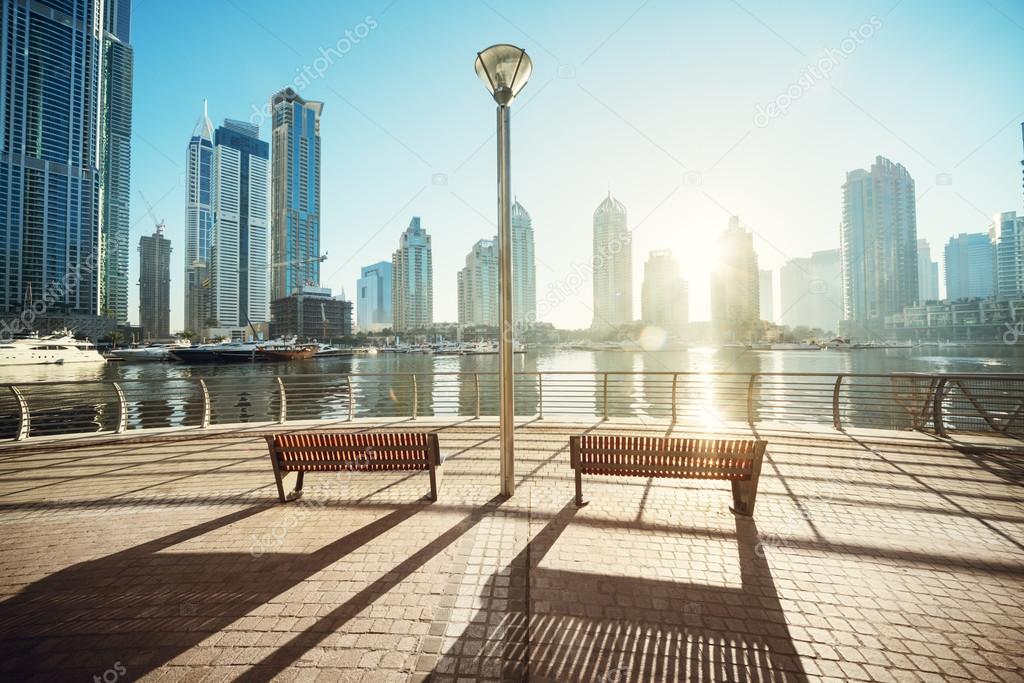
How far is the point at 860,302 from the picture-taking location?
62.6m

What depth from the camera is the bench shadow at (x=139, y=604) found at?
2.48 m

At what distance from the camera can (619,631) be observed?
2.67 m

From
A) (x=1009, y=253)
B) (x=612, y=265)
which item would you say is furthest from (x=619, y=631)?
(x=1009, y=253)

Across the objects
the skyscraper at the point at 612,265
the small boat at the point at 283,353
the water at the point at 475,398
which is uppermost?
the skyscraper at the point at 612,265

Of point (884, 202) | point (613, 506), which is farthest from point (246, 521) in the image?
point (884, 202)

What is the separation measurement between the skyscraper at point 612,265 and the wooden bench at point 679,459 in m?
30.6

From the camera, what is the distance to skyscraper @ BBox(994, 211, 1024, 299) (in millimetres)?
37188

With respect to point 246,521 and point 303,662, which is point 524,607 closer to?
point 303,662

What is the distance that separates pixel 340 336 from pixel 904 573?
433ft

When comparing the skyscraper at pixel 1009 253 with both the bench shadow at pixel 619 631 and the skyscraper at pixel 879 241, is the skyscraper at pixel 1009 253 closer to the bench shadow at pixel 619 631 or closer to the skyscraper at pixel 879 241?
the skyscraper at pixel 879 241

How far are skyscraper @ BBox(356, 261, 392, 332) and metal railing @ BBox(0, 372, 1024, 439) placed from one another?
11597 cm

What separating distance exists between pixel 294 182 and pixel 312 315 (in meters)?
54.2

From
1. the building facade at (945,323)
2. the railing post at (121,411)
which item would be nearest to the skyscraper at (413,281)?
the railing post at (121,411)

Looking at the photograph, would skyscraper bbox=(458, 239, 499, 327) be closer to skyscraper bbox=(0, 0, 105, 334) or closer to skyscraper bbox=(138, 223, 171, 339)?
skyscraper bbox=(0, 0, 105, 334)
